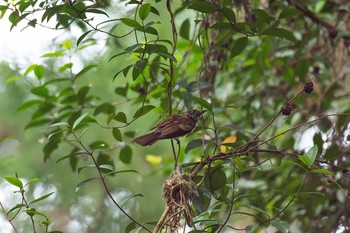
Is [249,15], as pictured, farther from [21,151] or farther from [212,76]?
[21,151]

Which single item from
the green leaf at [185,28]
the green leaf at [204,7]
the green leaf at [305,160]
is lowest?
the green leaf at [305,160]

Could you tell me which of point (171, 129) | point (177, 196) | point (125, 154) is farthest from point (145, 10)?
point (125, 154)

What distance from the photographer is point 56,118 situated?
207cm

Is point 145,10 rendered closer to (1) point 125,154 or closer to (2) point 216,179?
(2) point 216,179

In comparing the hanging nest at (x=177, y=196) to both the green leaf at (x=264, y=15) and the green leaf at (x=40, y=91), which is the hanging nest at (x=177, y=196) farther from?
the green leaf at (x=40, y=91)

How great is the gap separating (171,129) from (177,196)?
14cm

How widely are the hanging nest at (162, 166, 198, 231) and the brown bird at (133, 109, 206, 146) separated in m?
0.08

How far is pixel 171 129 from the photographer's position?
1.42 meters

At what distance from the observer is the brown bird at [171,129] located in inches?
55.9

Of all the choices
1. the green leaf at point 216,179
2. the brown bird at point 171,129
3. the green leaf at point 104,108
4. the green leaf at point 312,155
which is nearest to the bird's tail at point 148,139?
the brown bird at point 171,129

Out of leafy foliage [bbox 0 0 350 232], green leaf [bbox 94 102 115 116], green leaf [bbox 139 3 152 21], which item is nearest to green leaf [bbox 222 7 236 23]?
leafy foliage [bbox 0 0 350 232]

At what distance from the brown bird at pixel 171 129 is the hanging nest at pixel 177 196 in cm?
8

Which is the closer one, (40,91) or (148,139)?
(148,139)

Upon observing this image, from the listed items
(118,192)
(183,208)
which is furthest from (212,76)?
(118,192)
